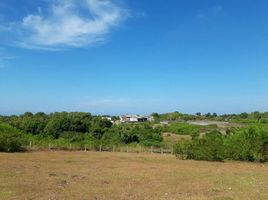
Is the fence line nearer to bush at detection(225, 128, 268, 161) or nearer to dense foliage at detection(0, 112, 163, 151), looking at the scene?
dense foliage at detection(0, 112, 163, 151)

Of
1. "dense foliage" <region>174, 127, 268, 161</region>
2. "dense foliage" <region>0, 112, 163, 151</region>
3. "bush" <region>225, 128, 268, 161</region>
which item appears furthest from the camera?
"dense foliage" <region>0, 112, 163, 151</region>

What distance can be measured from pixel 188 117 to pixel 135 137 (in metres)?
97.4

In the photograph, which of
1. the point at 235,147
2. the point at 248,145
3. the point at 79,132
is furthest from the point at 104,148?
the point at 248,145

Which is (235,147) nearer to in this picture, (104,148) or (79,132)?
(104,148)

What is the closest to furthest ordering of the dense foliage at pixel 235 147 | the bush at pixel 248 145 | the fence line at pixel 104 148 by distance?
the bush at pixel 248 145
the dense foliage at pixel 235 147
the fence line at pixel 104 148

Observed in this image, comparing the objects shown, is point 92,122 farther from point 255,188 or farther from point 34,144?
point 255,188

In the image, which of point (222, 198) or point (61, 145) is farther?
point (61, 145)

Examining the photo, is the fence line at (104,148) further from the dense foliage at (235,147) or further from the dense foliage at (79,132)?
the dense foliage at (235,147)

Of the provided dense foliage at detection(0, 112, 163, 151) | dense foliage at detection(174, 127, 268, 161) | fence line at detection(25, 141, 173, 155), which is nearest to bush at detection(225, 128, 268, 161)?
dense foliage at detection(174, 127, 268, 161)

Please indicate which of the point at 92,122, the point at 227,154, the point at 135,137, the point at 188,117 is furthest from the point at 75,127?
the point at 188,117

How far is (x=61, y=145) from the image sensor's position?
59.9 m

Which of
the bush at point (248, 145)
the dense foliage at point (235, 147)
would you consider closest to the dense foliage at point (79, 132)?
the dense foliage at point (235, 147)

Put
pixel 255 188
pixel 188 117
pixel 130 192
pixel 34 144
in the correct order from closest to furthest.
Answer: pixel 130 192 → pixel 255 188 → pixel 34 144 → pixel 188 117

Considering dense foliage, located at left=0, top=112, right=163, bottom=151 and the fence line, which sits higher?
dense foliage, located at left=0, top=112, right=163, bottom=151
